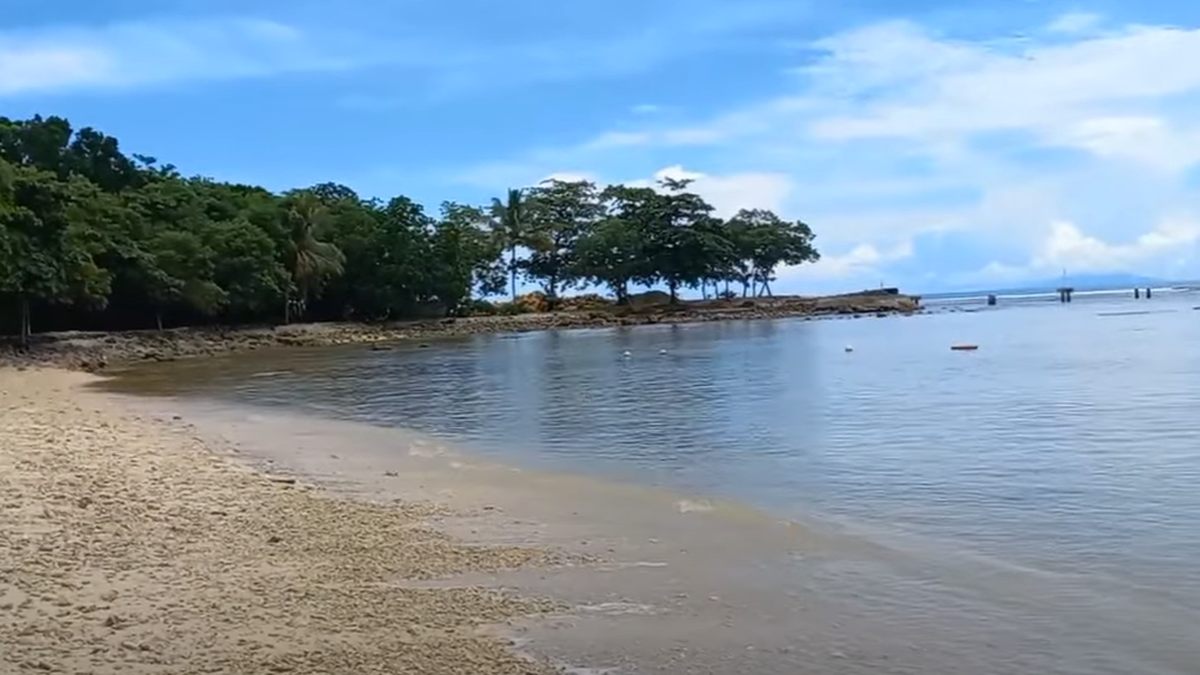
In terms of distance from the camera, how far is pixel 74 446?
17.5 meters

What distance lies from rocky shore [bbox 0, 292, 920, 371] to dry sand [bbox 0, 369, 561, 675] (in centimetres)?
3425

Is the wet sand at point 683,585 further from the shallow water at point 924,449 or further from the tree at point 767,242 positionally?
the tree at point 767,242

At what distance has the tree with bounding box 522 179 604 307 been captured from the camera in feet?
339

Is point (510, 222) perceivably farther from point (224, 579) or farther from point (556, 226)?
point (224, 579)

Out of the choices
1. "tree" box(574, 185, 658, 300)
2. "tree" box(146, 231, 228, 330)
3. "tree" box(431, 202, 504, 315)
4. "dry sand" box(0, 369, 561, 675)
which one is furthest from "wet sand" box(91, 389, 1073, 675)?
"tree" box(574, 185, 658, 300)

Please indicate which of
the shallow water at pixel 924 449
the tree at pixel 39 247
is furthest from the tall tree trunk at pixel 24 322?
the shallow water at pixel 924 449

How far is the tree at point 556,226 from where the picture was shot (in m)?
103

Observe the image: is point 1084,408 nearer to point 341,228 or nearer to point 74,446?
point 74,446

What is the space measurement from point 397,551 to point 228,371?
3705 centimetres

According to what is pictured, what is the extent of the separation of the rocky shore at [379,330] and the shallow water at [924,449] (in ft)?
20.9

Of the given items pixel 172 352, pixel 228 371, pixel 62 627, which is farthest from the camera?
pixel 172 352

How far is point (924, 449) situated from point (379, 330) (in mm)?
63859

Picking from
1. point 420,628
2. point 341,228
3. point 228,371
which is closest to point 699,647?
point 420,628

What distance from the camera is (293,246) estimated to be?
73875mm
